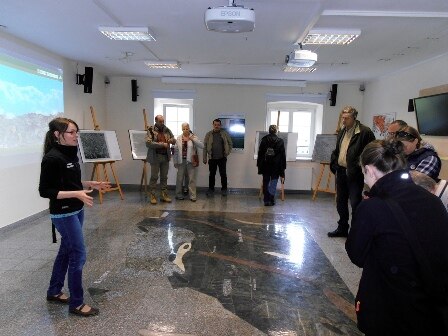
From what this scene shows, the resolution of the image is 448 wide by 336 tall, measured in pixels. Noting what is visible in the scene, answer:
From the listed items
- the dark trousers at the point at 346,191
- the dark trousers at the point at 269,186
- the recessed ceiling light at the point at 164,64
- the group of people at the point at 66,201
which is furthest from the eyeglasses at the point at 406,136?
the recessed ceiling light at the point at 164,64

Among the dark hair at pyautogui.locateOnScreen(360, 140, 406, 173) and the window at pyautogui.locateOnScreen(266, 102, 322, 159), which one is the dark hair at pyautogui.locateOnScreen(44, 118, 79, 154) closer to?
the dark hair at pyautogui.locateOnScreen(360, 140, 406, 173)

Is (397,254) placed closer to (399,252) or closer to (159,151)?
(399,252)

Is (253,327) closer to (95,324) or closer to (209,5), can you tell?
(95,324)

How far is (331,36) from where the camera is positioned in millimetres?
3514

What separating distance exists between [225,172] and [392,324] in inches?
209

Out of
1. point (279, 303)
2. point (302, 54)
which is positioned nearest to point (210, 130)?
point (302, 54)

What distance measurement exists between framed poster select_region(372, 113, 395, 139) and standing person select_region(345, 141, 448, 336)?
16.6 ft

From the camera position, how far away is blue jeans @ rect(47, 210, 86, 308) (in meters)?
2.14

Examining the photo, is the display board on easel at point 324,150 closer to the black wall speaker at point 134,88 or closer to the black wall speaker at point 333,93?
the black wall speaker at point 333,93

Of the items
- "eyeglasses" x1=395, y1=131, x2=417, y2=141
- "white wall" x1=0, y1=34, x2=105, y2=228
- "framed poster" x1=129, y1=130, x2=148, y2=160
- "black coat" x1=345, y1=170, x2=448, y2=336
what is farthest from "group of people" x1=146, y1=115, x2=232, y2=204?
"black coat" x1=345, y1=170, x2=448, y2=336

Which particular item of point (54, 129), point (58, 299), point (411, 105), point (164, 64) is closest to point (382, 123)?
point (411, 105)

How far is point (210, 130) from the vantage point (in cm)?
686

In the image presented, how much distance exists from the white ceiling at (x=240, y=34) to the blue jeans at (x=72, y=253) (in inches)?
74.6

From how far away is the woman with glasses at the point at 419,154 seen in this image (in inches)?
94.6
